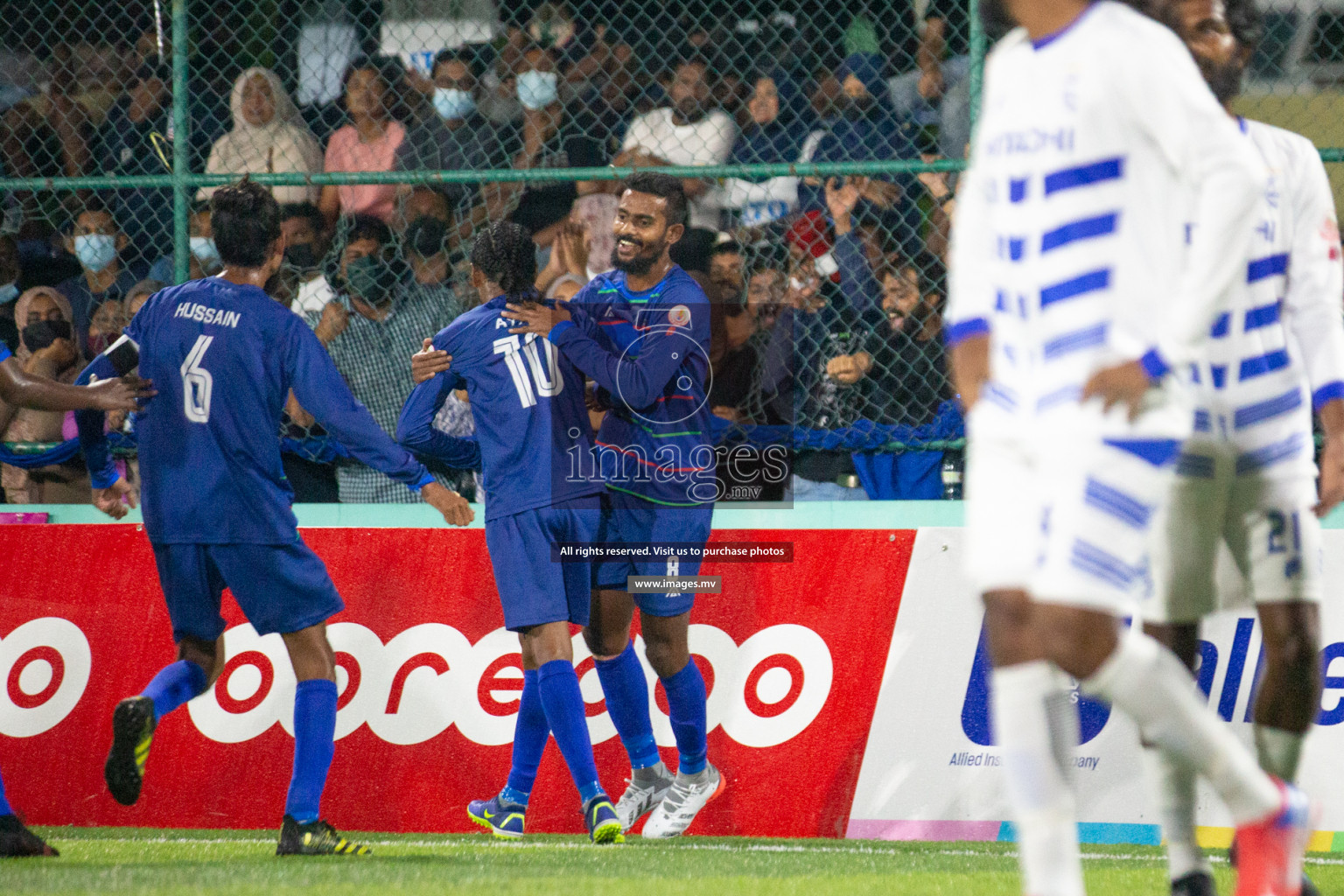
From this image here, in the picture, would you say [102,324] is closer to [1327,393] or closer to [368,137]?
[368,137]

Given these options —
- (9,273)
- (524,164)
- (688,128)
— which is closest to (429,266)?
(524,164)

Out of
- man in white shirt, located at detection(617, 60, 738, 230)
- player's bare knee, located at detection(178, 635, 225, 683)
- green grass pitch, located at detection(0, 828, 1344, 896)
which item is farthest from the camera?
man in white shirt, located at detection(617, 60, 738, 230)

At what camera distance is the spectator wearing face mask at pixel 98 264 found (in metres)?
7.45

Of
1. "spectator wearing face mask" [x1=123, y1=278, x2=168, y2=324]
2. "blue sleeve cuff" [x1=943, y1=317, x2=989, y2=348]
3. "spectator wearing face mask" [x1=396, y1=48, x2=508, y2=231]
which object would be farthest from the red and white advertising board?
"blue sleeve cuff" [x1=943, y1=317, x2=989, y2=348]

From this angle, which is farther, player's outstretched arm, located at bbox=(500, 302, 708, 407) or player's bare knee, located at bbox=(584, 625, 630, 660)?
player's bare knee, located at bbox=(584, 625, 630, 660)

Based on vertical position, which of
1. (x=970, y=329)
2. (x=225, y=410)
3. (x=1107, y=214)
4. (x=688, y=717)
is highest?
(x=1107, y=214)

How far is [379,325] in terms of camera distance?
7000 millimetres

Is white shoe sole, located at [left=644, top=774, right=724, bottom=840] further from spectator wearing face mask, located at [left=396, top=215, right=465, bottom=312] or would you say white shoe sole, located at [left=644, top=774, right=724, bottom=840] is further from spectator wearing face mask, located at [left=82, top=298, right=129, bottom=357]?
spectator wearing face mask, located at [left=82, top=298, right=129, bottom=357]

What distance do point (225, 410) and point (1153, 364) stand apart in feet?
10.8

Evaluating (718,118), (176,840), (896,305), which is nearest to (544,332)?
(896,305)

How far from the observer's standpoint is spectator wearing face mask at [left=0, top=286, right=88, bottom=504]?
6.73 meters

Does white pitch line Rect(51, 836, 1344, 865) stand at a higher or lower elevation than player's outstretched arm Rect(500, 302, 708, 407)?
lower

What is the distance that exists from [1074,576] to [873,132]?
5.17 m

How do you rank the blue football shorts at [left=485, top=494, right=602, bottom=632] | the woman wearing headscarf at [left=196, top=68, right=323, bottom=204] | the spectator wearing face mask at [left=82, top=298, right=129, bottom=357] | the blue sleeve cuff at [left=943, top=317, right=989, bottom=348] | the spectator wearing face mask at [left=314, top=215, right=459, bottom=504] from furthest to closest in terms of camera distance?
1. the woman wearing headscarf at [left=196, top=68, right=323, bottom=204]
2. the spectator wearing face mask at [left=82, top=298, right=129, bottom=357]
3. the spectator wearing face mask at [left=314, top=215, right=459, bottom=504]
4. the blue football shorts at [left=485, top=494, right=602, bottom=632]
5. the blue sleeve cuff at [left=943, top=317, right=989, bottom=348]
